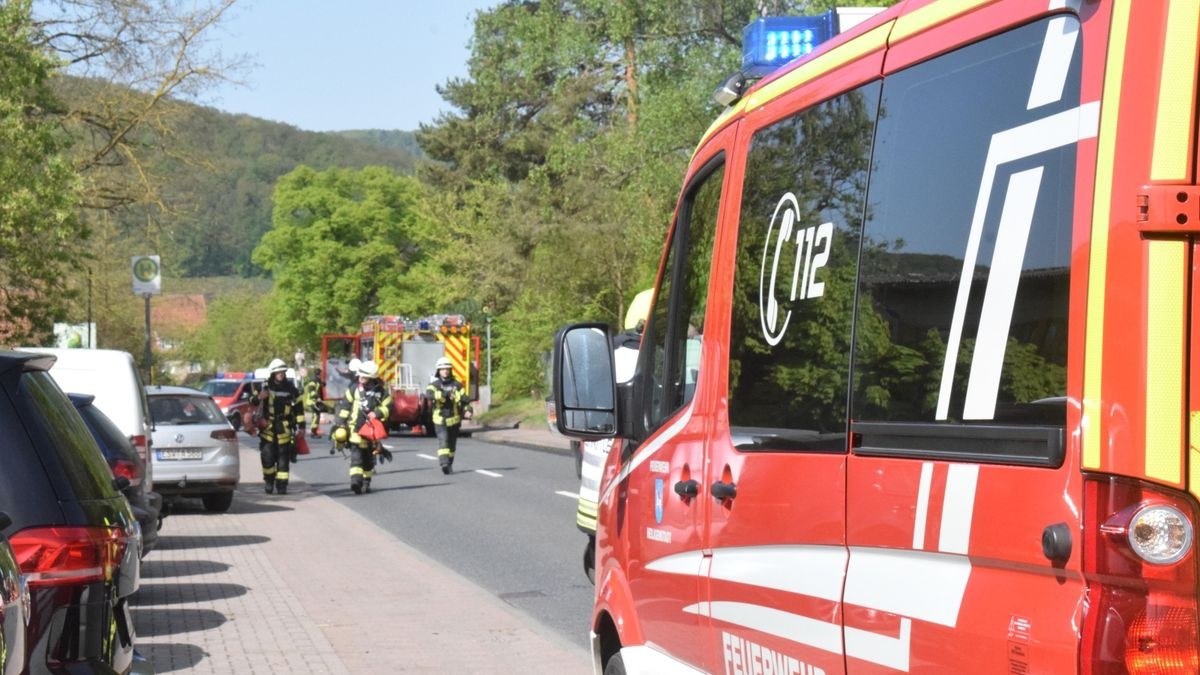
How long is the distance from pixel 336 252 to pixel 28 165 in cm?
6517

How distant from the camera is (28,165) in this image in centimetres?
1969

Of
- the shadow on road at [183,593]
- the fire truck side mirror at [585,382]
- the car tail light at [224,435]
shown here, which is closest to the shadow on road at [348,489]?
the car tail light at [224,435]

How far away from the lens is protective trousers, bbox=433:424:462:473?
24828 mm

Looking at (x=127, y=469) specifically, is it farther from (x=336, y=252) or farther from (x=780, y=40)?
(x=336, y=252)

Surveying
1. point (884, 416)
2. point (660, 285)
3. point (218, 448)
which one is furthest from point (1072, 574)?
point (218, 448)

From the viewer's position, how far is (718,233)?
451 cm

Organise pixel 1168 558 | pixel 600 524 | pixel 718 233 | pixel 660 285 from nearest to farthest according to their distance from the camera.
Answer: pixel 1168 558 < pixel 718 233 < pixel 660 285 < pixel 600 524

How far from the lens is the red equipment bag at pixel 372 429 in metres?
21.5

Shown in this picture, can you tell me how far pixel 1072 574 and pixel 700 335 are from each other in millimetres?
2307

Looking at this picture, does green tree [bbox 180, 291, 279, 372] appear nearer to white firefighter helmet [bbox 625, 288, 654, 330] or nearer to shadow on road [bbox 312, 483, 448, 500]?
shadow on road [bbox 312, 483, 448, 500]

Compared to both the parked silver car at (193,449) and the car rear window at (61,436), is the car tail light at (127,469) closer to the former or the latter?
the car rear window at (61,436)

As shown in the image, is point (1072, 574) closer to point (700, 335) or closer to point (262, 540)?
point (700, 335)

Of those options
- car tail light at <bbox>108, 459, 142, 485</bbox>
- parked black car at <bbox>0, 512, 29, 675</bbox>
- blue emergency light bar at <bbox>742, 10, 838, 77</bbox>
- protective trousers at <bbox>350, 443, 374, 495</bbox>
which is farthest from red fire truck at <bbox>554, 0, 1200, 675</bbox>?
protective trousers at <bbox>350, 443, 374, 495</bbox>

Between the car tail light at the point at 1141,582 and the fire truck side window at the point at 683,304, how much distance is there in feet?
7.60
